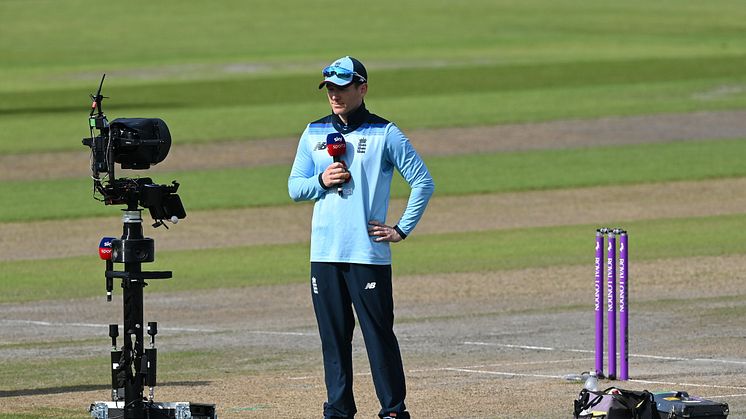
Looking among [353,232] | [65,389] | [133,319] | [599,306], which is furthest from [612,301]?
[133,319]

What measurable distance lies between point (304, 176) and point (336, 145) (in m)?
0.51

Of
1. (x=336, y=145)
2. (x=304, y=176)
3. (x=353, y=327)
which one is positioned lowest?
(x=353, y=327)

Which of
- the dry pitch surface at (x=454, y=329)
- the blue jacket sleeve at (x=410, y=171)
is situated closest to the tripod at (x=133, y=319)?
the blue jacket sleeve at (x=410, y=171)

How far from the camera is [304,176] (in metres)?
10.7

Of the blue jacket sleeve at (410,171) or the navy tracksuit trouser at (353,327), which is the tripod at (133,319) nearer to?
the navy tracksuit trouser at (353,327)

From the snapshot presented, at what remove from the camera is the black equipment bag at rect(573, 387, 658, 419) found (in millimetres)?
10375

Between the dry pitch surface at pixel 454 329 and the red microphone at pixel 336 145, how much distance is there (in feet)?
8.35

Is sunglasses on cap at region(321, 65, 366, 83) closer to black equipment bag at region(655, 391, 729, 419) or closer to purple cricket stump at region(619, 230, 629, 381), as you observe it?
black equipment bag at region(655, 391, 729, 419)

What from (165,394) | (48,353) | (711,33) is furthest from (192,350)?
(711,33)

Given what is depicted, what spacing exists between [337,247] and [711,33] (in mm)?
60769

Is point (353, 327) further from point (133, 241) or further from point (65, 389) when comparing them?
point (65, 389)

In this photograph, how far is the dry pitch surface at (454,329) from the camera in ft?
43.5

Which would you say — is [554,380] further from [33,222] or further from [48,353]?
[33,222]

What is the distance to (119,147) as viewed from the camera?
977 centimetres
